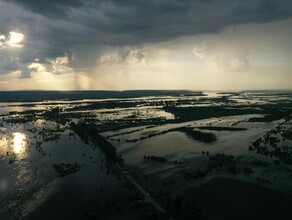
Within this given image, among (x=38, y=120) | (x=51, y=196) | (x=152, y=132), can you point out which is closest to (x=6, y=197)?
(x=51, y=196)

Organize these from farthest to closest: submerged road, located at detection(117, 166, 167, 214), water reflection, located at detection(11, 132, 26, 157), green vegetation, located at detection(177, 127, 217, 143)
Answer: green vegetation, located at detection(177, 127, 217, 143), water reflection, located at detection(11, 132, 26, 157), submerged road, located at detection(117, 166, 167, 214)

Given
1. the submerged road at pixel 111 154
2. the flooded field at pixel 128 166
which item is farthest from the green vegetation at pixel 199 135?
the submerged road at pixel 111 154

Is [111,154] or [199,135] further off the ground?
[111,154]

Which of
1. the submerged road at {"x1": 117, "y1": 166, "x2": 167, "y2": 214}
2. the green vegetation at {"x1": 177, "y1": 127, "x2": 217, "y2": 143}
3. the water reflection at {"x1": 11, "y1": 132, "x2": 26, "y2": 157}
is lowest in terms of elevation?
the submerged road at {"x1": 117, "y1": 166, "x2": 167, "y2": 214}

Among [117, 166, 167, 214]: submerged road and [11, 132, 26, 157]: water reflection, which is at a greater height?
[11, 132, 26, 157]: water reflection

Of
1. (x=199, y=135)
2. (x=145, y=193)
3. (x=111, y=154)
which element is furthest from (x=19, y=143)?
(x=145, y=193)

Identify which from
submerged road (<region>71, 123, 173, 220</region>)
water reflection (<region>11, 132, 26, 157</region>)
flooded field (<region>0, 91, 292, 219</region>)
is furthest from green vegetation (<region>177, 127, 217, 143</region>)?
water reflection (<region>11, 132, 26, 157</region>)

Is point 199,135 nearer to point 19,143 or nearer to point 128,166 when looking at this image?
point 128,166

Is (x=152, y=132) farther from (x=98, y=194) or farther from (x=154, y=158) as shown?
(x=98, y=194)

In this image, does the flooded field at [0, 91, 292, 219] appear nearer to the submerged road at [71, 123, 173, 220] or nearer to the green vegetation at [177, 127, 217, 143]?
the green vegetation at [177, 127, 217, 143]

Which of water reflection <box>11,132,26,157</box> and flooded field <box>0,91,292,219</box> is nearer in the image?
flooded field <box>0,91,292,219</box>

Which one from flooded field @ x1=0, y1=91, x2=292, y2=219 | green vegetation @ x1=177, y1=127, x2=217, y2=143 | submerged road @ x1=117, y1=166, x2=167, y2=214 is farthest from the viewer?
green vegetation @ x1=177, y1=127, x2=217, y2=143
